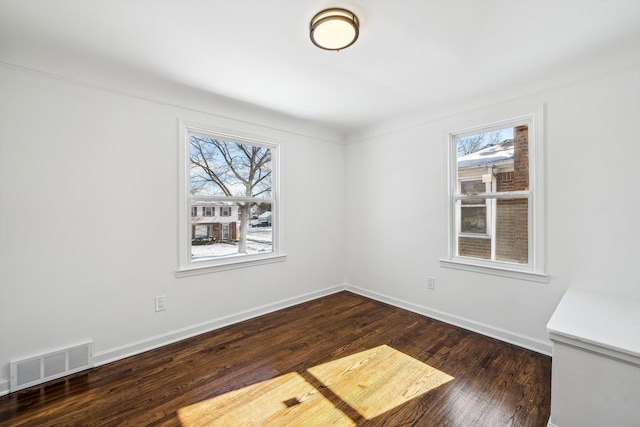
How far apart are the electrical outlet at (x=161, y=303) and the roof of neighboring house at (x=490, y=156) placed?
130 inches

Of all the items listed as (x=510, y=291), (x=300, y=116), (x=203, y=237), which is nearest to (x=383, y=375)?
(x=510, y=291)

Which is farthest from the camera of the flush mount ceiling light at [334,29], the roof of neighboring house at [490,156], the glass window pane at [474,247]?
the glass window pane at [474,247]

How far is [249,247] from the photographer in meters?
3.24

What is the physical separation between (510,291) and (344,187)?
2.41 meters

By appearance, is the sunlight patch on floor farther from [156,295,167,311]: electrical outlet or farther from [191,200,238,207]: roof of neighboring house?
[191,200,238,207]: roof of neighboring house

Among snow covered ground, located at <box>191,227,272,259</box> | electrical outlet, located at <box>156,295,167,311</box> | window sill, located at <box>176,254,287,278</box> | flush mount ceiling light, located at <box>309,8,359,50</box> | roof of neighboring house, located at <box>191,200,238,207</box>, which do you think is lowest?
electrical outlet, located at <box>156,295,167,311</box>

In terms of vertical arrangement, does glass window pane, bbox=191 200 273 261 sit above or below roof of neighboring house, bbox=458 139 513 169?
below

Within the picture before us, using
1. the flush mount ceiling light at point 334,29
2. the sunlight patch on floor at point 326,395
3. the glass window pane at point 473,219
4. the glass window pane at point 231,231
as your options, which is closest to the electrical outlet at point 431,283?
the glass window pane at point 473,219

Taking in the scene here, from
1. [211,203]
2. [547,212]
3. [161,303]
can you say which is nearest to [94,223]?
[161,303]

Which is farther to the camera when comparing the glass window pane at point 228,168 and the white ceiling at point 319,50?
the glass window pane at point 228,168

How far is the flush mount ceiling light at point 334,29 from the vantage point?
1.57 meters

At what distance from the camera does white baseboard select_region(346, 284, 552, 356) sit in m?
2.36

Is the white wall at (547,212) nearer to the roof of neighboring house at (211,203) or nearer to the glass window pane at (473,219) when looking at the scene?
the glass window pane at (473,219)

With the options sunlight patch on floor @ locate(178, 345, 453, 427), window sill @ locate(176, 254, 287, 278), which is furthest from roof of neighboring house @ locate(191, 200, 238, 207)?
sunlight patch on floor @ locate(178, 345, 453, 427)
